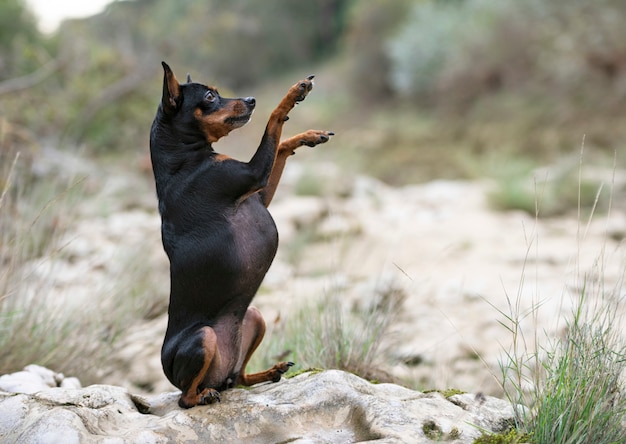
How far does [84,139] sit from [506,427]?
10.5 metres

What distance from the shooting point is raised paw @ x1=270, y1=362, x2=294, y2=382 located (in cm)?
298

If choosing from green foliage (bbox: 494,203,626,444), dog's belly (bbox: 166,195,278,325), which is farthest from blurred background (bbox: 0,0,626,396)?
green foliage (bbox: 494,203,626,444)

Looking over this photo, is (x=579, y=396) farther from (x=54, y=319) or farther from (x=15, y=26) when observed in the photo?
(x=15, y=26)

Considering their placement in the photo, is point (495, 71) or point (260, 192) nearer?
point (260, 192)

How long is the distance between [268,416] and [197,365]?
1.09 feet

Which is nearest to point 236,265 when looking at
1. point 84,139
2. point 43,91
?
point 84,139

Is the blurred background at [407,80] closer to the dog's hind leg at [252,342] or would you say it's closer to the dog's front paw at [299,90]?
the dog's hind leg at [252,342]

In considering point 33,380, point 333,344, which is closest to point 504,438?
point 333,344

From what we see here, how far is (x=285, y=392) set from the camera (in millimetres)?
2859

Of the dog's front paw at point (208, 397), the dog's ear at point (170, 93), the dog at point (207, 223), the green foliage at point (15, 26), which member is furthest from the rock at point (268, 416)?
the green foliage at point (15, 26)

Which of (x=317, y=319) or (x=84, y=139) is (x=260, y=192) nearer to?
(x=317, y=319)

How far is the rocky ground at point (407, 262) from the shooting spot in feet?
15.1

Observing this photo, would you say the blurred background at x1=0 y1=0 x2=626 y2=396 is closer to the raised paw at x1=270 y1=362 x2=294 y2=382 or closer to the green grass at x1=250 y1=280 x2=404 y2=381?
the green grass at x1=250 y1=280 x2=404 y2=381

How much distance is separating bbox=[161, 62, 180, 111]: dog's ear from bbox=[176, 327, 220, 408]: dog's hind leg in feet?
2.92
